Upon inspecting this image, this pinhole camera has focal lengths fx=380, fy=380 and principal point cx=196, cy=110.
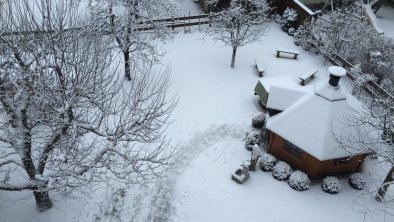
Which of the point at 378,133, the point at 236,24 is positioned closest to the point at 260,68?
the point at 236,24

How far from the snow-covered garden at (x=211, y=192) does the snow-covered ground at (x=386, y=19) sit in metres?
16.9

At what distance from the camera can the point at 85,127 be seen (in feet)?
44.0

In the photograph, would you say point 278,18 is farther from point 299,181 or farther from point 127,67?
point 299,181

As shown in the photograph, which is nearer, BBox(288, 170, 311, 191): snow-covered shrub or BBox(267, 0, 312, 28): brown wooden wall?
BBox(288, 170, 311, 191): snow-covered shrub

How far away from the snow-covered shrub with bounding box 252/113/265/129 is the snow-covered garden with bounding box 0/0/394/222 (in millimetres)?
560

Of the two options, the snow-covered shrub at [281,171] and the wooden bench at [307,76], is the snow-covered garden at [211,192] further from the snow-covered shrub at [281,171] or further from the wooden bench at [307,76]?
the wooden bench at [307,76]

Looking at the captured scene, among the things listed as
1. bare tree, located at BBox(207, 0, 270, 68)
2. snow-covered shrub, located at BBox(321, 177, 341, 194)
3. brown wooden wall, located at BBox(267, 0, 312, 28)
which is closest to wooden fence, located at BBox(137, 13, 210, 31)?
bare tree, located at BBox(207, 0, 270, 68)

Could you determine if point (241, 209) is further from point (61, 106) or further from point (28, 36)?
point (28, 36)

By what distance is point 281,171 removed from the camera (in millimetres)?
18406

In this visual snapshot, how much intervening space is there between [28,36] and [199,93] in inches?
455

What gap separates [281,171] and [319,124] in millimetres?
2902

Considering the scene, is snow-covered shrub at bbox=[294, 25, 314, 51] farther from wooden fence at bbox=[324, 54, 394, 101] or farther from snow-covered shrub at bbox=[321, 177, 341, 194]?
snow-covered shrub at bbox=[321, 177, 341, 194]

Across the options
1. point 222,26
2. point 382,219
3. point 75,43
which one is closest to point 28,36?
point 75,43

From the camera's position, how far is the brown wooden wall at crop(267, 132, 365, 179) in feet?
59.2
